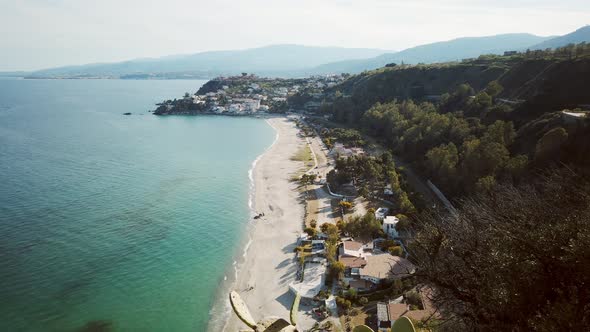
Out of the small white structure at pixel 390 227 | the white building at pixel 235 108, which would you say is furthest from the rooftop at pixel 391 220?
the white building at pixel 235 108

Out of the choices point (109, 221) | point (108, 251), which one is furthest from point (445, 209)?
point (109, 221)

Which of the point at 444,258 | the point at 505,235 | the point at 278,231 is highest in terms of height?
the point at 505,235

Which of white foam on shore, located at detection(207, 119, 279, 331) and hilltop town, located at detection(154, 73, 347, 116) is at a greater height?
hilltop town, located at detection(154, 73, 347, 116)

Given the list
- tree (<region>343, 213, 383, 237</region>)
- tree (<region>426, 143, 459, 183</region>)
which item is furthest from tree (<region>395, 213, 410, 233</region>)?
tree (<region>426, 143, 459, 183</region>)

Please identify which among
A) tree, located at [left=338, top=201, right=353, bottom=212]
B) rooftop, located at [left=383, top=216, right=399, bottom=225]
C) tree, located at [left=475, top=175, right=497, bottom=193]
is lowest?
tree, located at [left=338, top=201, right=353, bottom=212]

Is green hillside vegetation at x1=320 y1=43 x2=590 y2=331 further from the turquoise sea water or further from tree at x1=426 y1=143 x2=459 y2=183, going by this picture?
the turquoise sea water

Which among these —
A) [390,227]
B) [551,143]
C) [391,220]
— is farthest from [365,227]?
[551,143]

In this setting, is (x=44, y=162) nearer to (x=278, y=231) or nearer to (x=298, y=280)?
(x=278, y=231)
